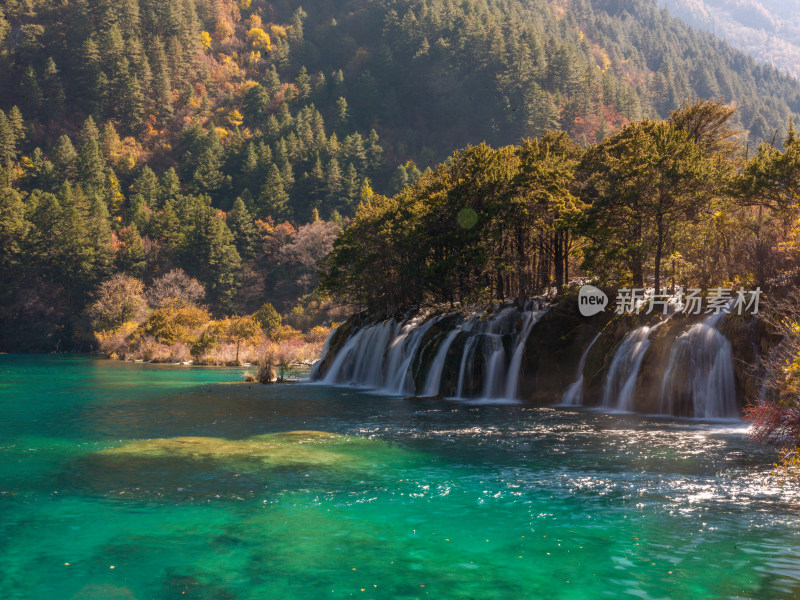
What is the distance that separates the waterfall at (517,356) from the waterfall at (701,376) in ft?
31.3

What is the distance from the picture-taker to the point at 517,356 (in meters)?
39.7

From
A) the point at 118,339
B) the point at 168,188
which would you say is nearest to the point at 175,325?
the point at 118,339

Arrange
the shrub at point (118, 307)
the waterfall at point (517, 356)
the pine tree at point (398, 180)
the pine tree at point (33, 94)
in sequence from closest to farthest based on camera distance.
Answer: the waterfall at point (517, 356) < the shrub at point (118, 307) < the pine tree at point (398, 180) < the pine tree at point (33, 94)

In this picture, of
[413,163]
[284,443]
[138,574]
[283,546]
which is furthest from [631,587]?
[413,163]

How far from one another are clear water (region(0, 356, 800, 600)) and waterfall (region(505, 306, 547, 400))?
35.3 ft

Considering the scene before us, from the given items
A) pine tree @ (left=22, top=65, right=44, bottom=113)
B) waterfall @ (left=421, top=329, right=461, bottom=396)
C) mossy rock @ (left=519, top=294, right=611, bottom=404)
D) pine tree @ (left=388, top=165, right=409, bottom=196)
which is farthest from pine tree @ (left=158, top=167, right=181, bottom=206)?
mossy rock @ (left=519, top=294, right=611, bottom=404)

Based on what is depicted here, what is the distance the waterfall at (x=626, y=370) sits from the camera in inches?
1283

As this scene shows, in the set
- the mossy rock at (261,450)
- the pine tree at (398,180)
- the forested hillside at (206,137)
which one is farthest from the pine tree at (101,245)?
the mossy rock at (261,450)

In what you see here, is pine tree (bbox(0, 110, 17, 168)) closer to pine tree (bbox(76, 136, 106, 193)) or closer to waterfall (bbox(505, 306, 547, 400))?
pine tree (bbox(76, 136, 106, 193))

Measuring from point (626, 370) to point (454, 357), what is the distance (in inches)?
472

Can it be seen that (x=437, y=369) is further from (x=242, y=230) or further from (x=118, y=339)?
(x=242, y=230)

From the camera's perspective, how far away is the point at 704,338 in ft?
101

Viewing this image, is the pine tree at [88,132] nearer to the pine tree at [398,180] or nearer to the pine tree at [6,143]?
the pine tree at [6,143]

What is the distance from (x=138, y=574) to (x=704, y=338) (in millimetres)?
26615
